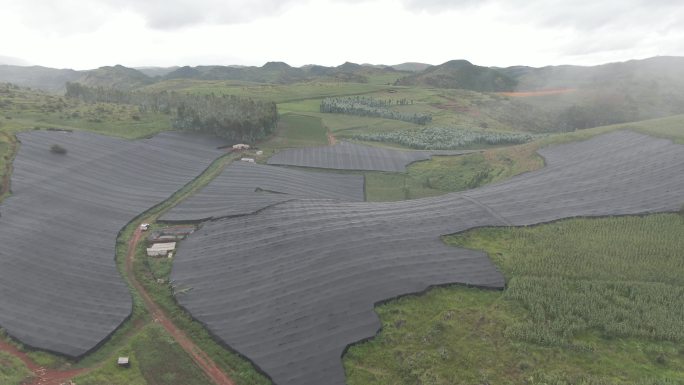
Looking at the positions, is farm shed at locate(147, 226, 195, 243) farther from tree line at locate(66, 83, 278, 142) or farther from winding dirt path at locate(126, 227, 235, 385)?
tree line at locate(66, 83, 278, 142)

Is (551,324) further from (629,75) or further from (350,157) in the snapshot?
(629,75)

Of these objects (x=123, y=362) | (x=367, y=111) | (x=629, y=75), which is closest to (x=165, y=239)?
(x=123, y=362)

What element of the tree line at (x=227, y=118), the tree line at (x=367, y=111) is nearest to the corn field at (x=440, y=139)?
the tree line at (x=367, y=111)

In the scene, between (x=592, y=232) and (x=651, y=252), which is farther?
(x=592, y=232)

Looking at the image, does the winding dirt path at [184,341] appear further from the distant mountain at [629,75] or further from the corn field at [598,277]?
the distant mountain at [629,75]

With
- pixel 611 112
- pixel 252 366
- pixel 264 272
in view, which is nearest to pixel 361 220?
pixel 264 272

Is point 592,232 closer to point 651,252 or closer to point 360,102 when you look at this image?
point 651,252
